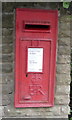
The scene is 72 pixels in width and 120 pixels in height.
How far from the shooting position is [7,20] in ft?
7.69

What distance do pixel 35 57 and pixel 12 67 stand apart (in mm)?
334

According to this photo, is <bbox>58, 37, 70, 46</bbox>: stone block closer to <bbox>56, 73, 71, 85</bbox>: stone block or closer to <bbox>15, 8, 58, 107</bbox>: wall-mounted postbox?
<bbox>15, 8, 58, 107</bbox>: wall-mounted postbox

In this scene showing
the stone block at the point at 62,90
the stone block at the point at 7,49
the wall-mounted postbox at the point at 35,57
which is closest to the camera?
the wall-mounted postbox at the point at 35,57

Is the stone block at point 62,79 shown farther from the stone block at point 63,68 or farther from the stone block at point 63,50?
the stone block at point 63,50

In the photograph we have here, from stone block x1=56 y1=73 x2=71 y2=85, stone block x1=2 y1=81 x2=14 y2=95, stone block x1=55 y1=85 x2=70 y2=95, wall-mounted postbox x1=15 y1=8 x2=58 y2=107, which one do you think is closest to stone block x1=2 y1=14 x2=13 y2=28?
wall-mounted postbox x1=15 y1=8 x2=58 y2=107

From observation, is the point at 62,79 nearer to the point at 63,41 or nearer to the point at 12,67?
the point at 63,41

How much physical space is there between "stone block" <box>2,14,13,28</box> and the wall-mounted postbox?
0.13 m

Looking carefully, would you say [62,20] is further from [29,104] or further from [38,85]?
[29,104]

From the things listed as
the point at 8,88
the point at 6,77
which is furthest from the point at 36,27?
the point at 8,88

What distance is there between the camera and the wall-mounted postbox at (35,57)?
7.45 ft

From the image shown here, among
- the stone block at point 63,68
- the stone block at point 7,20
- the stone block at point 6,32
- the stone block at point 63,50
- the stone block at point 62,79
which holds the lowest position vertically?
the stone block at point 62,79

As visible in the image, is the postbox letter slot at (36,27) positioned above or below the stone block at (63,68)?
above

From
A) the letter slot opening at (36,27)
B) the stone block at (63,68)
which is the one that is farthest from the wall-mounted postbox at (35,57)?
the stone block at (63,68)

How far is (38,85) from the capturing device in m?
2.42
